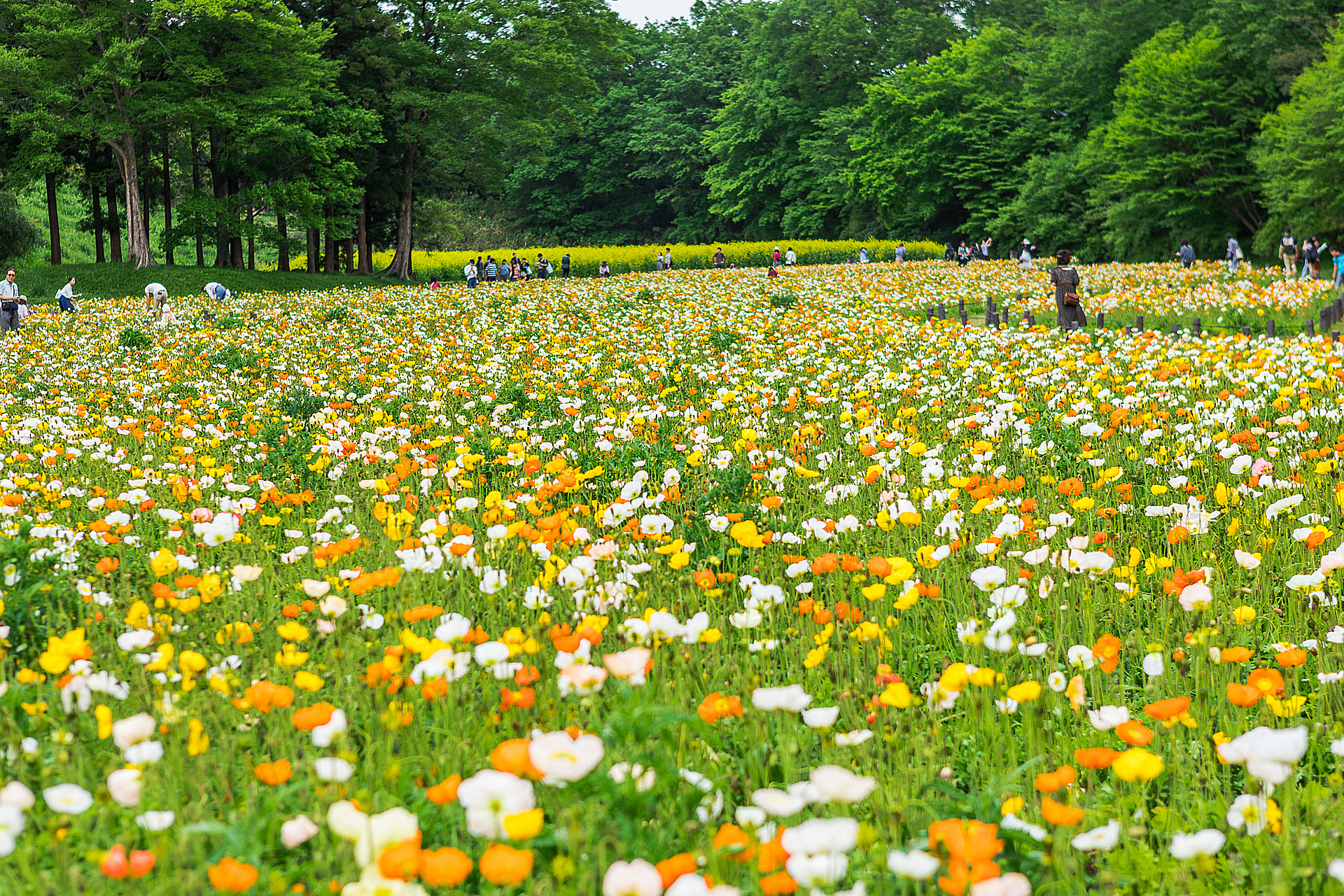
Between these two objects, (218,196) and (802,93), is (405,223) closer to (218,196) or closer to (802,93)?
(218,196)

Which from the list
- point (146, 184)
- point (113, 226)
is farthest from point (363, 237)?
point (113, 226)

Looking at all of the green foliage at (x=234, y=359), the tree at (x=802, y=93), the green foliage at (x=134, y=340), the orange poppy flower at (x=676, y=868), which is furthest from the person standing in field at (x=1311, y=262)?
the tree at (x=802, y=93)

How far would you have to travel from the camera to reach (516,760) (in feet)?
5.98

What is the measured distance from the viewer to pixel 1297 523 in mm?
4723

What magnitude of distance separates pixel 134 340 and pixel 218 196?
2671cm

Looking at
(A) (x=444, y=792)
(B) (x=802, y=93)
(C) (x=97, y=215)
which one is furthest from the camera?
(B) (x=802, y=93)

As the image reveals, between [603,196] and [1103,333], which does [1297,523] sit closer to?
[1103,333]

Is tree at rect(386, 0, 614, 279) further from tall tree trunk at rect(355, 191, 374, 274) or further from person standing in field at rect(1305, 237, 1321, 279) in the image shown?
person standing in field at rect(1305, 237, 1321, 279)

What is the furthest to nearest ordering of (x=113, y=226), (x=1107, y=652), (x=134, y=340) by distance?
(x=113, y=226), (x=134, y=340), (x=1107, y=652)

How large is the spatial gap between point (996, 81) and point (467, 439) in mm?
60886

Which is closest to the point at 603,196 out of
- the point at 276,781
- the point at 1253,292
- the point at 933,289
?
the point at 933,289

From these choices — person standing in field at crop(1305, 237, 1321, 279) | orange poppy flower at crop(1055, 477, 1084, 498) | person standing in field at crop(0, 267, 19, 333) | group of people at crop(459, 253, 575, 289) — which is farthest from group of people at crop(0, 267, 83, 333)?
person standing in field at crop(1305, 237, 1321, 279)

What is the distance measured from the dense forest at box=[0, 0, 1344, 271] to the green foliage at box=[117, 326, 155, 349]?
18806 millimetres

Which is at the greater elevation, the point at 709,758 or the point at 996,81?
the point at 996,81
